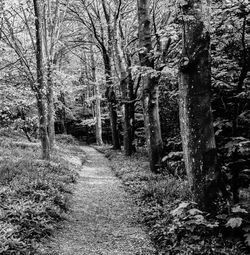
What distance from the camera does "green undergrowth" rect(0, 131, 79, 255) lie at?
5.07m

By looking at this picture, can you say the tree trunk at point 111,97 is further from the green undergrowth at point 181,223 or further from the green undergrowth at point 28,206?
the green undergrowth at point 181,223

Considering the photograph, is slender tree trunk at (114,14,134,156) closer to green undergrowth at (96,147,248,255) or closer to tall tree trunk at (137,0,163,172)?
tall tree trunk at (137,0,163,172)

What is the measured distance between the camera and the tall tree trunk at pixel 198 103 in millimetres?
4918

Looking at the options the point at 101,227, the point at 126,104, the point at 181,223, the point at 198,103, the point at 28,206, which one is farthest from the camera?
the point at 126,104

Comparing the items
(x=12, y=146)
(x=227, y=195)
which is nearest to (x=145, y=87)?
(x=227, y=195)

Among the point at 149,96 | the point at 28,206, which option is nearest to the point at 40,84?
the point at 149,96

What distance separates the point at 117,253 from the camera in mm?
5391

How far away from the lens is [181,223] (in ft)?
17.9

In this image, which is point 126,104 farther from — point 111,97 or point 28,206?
point 28,206

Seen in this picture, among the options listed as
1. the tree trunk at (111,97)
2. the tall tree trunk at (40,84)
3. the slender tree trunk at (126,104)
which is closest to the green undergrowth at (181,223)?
the tall tree trunk at (40,84)

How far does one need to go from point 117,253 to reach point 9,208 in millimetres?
2785

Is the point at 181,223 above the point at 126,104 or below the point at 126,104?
below

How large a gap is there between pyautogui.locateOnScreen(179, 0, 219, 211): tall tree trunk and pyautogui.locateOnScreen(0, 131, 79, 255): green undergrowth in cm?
329

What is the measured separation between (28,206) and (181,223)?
11.8 feet
